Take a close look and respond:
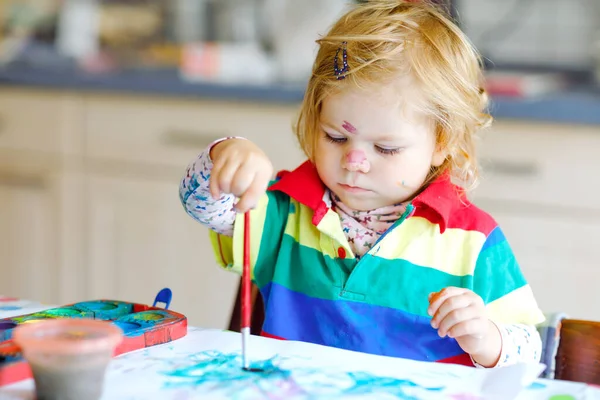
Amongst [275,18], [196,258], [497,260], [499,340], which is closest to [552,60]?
[275,18]

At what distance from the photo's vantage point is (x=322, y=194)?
1029 millimetres

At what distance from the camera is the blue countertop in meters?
1.60

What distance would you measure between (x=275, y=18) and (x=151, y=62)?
0.43 metres

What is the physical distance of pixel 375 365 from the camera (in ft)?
2.42

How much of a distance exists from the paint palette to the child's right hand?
0.42ft

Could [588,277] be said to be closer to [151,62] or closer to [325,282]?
[325,282]

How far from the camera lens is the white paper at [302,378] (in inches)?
26.1

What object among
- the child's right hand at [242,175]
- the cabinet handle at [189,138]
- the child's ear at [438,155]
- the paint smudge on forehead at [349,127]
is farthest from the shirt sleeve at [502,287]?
the cabinet handle at [189,138]

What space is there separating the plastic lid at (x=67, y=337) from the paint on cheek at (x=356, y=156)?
397mm

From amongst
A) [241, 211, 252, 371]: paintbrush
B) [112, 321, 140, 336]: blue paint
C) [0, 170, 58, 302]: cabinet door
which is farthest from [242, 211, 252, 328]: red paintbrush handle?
[0, 170, 58, 302]: cabinet door

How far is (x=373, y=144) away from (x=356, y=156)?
0.03m

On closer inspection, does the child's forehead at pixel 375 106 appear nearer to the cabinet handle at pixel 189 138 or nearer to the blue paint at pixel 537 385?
the blue paint at pixel 537 385

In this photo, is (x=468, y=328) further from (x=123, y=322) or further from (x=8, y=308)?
(x=8, y=308)

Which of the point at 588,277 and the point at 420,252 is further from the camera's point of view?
the point at 588,277
